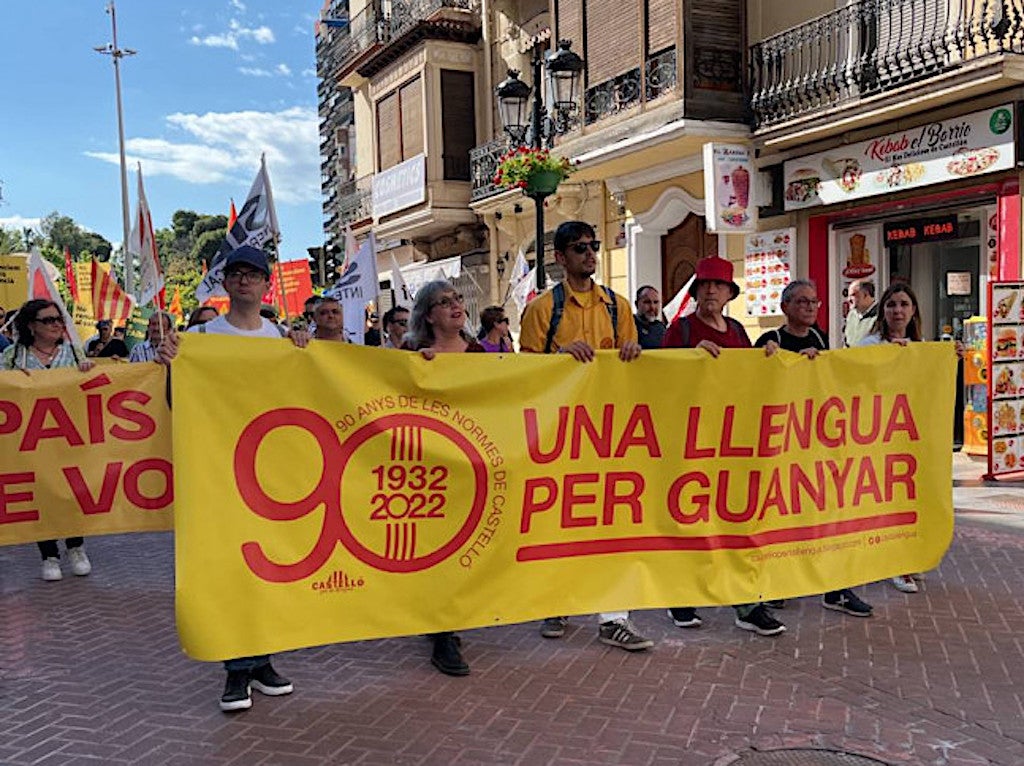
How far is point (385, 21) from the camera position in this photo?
26188mm

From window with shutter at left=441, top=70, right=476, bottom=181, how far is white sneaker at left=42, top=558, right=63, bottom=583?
56.9 ft

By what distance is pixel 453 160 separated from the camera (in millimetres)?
22812

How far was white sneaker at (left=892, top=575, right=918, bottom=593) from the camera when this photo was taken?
226 inches

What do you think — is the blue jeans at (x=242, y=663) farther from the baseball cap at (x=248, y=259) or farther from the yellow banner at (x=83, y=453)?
the yellow banner at (x=83, y=453)

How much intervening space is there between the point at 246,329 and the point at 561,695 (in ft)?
7.42

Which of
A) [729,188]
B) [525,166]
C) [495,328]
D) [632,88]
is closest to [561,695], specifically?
[495,328]

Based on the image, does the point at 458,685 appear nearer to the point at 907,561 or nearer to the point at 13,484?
the point at 907,561

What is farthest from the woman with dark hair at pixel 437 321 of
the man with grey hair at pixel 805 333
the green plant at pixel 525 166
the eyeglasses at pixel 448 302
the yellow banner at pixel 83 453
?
the green plant at pixel 525 166

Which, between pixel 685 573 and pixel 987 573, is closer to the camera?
pixel 685 573

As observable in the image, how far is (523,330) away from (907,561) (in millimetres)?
2613

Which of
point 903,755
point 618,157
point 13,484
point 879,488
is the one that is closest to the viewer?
point 903,755

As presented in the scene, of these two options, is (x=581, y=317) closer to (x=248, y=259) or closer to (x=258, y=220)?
(x=248, y=259)

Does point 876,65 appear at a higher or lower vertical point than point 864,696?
higher

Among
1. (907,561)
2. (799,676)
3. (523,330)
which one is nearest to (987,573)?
(907,561)
